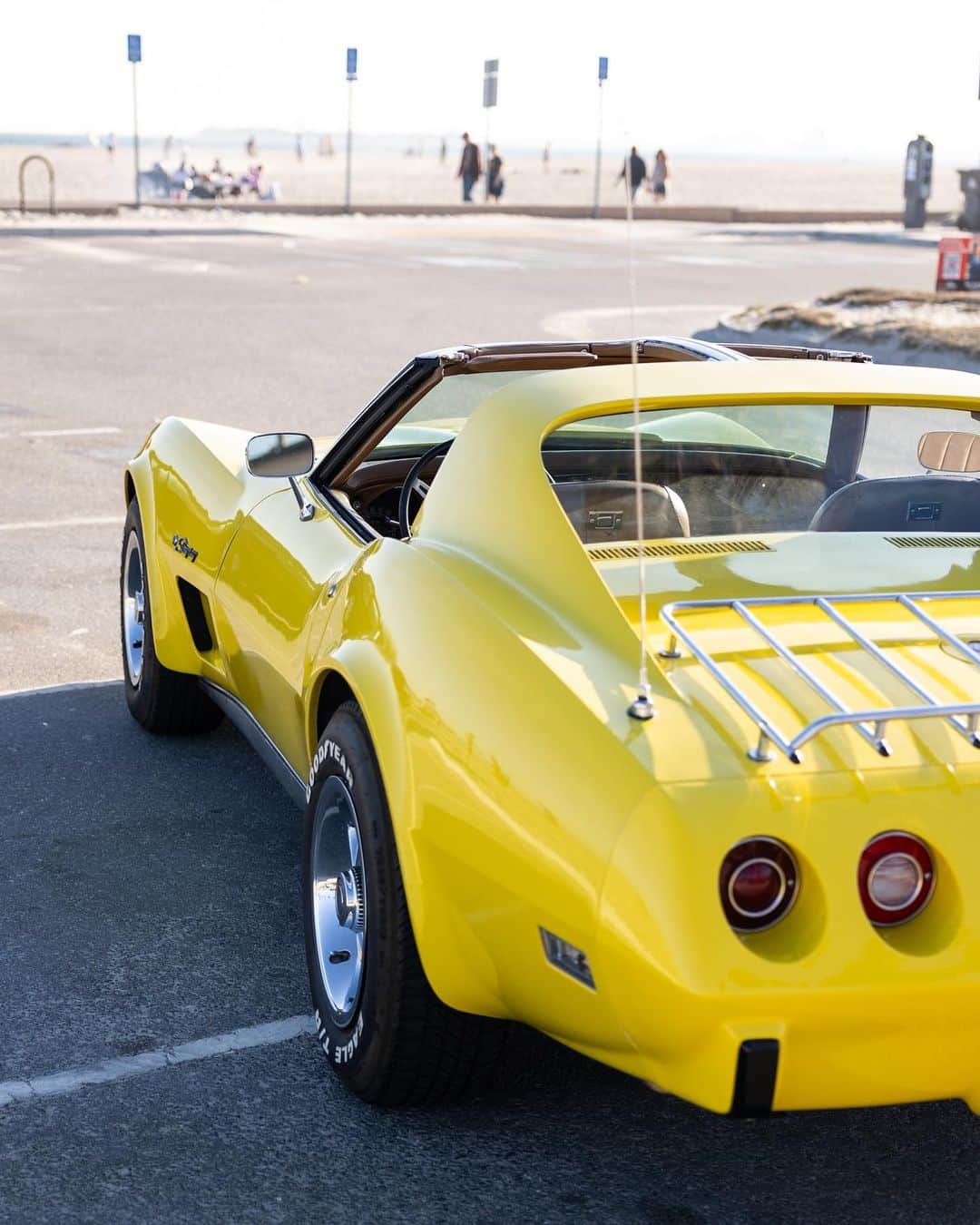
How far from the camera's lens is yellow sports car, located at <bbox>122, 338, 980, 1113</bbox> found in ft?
8.00

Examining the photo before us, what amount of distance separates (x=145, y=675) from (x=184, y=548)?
56 cm

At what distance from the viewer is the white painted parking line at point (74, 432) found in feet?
35.6

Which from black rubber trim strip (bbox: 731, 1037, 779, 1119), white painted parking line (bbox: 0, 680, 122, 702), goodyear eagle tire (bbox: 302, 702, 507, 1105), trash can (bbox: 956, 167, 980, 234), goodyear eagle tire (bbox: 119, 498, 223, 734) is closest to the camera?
black rubber trim strip (bbox: 731, 1037, 779, 1119)

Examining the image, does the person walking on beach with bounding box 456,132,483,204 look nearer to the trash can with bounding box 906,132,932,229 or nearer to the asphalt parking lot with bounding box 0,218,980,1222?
the trash can with bounding box 906,132,932,229

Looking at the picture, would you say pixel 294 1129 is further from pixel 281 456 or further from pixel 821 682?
pixel 281 456

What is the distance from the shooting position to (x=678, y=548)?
131 inches

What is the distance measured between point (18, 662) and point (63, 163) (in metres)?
83.9

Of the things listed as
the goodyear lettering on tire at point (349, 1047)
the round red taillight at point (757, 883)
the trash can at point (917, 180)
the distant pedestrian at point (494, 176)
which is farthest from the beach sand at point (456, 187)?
the round red taillight at point (757, 883)

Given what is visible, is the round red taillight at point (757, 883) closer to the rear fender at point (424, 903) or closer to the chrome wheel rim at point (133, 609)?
the rear fender at point (424, 903)

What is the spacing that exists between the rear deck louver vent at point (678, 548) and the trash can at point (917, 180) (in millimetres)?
36417

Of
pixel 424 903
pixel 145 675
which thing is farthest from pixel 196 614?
pixel 424 903

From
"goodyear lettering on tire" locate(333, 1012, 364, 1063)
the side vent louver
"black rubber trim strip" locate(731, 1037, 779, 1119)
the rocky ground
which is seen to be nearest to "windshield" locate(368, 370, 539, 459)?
the side vent louver

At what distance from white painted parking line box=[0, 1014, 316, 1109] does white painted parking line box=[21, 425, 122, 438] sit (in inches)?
311

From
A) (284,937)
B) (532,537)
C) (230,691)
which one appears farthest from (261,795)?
(532,537)
